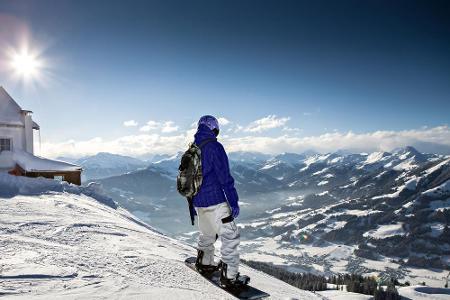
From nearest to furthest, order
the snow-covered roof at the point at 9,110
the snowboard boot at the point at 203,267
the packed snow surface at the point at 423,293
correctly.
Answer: the snowboard boot at the point at 203,267
the snow-covered roof at the point at 9,110
the packed snow surface at the point at 423,293

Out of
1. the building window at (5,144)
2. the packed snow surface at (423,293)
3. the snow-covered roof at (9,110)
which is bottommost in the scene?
the packed snow surface at (423,293)

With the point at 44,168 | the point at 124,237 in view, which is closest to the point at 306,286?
the point at 44,168

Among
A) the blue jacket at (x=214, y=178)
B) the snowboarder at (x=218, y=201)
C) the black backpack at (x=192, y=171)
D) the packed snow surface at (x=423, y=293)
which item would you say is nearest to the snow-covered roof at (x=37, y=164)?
the black backpack at (x=192, y=171)

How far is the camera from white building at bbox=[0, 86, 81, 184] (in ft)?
108

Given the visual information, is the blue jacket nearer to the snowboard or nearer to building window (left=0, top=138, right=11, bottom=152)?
the snowboard

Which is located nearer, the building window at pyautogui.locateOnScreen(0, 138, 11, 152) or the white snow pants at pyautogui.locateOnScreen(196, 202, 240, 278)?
the white snow pants at pyautogui.locateOnScreen(196, 202, 240, 278)

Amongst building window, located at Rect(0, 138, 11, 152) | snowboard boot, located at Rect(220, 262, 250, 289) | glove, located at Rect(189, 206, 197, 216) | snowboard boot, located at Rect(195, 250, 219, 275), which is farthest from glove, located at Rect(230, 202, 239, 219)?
building window, located at Rect(0, 138, 11, 152)

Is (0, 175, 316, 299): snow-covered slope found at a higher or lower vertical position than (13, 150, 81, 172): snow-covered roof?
lower

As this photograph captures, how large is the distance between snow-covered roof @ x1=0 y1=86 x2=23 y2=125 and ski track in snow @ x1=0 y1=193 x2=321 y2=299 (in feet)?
98.5

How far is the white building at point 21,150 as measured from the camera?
32934mm

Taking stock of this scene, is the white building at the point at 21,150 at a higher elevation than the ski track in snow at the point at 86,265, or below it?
higher

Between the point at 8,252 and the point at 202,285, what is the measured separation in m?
3.72

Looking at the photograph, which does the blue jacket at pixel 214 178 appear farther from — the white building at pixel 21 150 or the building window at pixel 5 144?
the building window at pixel 5 144

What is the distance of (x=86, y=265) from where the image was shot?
244 inches
